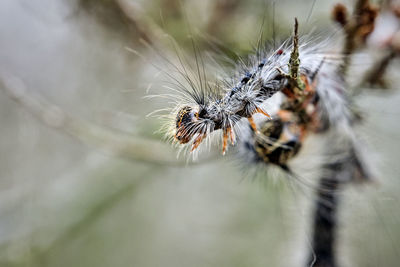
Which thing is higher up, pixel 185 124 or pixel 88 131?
pixel 88 131

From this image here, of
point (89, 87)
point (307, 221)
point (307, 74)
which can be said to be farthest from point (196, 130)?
point (89, 87)

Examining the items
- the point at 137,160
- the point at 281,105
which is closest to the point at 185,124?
the point at 281,105

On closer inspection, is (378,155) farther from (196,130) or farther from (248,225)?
(248,225)

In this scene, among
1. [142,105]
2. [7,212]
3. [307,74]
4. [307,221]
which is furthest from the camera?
[142,105]

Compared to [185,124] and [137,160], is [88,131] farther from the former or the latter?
[185,124]

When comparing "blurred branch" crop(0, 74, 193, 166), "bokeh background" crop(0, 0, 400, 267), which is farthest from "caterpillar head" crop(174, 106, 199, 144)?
"blurred branch" crop(0, 74, 193, 166)

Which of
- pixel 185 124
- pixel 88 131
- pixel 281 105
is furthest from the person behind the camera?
pixel 88 131

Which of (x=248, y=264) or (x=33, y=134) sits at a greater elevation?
(x=33, y=134)
